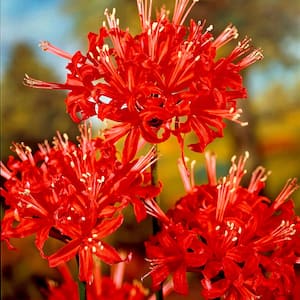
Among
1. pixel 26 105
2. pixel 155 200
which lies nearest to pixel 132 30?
pixel 26 105

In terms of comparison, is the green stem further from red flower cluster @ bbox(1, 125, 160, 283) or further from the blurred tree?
the blurred tree

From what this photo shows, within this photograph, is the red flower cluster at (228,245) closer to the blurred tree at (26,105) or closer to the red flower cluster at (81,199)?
the red flower cluster at (81,199)

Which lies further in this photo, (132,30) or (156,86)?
(132,30)

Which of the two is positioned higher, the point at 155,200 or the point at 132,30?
the point at 132,30

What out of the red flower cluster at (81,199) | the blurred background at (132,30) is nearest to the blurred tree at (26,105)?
the blurred background at (132,30)

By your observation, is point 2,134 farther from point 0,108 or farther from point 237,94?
point 237,94

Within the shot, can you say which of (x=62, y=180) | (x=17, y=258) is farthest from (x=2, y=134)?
(x=62, y=180)

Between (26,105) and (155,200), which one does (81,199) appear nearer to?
(155,200)
